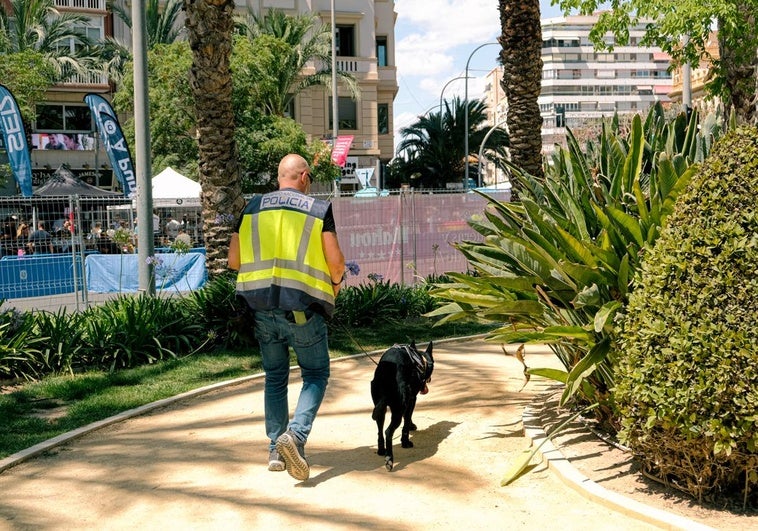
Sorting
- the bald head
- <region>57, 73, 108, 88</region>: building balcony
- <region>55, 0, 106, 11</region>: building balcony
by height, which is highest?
<region>55, 0, 106, 11</region>: building balcony

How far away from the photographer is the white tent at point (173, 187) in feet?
77.7

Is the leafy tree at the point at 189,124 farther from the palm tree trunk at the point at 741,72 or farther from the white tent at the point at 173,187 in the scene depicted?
the palm tree trunk at the point at 741,72

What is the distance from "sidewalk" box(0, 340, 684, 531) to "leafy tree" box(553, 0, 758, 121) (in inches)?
339

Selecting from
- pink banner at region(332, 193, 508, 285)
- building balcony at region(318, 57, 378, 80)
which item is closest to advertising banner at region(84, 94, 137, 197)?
pink banner at region(332, 193, 508, 285)

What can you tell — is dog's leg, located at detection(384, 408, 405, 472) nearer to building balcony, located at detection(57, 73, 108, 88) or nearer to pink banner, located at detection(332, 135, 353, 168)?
pink banner, located at detection(332, 135, 353, 168)

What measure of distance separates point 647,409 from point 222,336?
699 centimetres

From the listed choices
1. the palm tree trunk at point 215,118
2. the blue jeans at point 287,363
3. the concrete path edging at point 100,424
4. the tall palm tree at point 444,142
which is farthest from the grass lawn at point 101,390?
the tall palm tree at point 444,142

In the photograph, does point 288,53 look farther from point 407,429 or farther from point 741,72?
point 407,429

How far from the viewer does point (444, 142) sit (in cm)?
6238

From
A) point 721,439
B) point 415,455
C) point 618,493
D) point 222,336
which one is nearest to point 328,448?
point 415,455

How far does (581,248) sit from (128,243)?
1117 cm

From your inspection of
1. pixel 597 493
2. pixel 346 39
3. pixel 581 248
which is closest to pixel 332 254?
pixel 581 248

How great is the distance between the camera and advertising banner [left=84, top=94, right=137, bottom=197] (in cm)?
1619

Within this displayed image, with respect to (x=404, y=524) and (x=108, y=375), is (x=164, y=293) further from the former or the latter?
(x=404, y=524)
